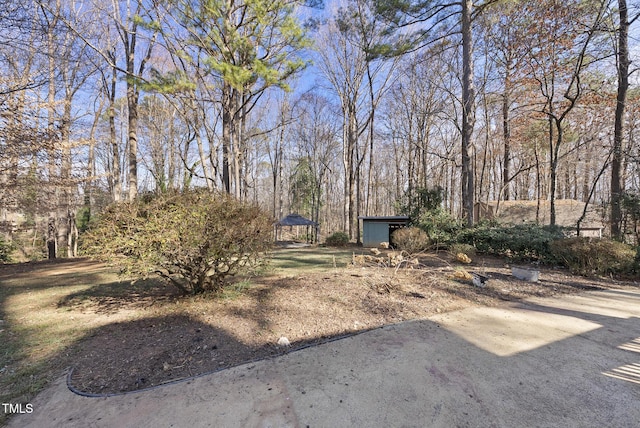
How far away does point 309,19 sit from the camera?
35.7 ft

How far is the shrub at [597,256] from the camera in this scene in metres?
5.48

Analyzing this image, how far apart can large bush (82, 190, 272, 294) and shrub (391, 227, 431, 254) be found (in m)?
6.77

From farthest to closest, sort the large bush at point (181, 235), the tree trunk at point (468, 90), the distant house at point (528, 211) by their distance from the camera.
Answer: the distant house at point (528, 211), the tree trunk at point (468, 90), the large bush at point (181, 235)

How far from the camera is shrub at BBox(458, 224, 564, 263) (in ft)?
22.7

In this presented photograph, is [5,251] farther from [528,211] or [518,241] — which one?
[528,211]

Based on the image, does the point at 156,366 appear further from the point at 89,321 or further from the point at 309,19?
the point at 309,19

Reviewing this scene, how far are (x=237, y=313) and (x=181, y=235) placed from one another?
1.32 metres

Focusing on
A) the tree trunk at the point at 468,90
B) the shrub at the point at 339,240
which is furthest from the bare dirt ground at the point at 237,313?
the shrub at the point at 339,240

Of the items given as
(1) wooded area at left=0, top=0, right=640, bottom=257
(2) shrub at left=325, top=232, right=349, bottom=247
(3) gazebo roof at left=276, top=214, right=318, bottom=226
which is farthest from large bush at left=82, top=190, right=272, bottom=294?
(3) gazebo roof at left=276, top=214, right=318, bottom=226

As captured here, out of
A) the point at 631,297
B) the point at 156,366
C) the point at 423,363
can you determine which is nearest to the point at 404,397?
the point at 423,363

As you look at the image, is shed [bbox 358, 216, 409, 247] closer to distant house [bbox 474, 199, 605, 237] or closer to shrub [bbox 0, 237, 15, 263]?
distant house [bbox 474, 199, 605, 237]

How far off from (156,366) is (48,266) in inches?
364

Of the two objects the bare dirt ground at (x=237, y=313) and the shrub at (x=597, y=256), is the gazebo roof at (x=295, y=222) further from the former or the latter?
the shrub at (x=597, y=256)

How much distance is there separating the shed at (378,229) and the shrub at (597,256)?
22.9 ft
